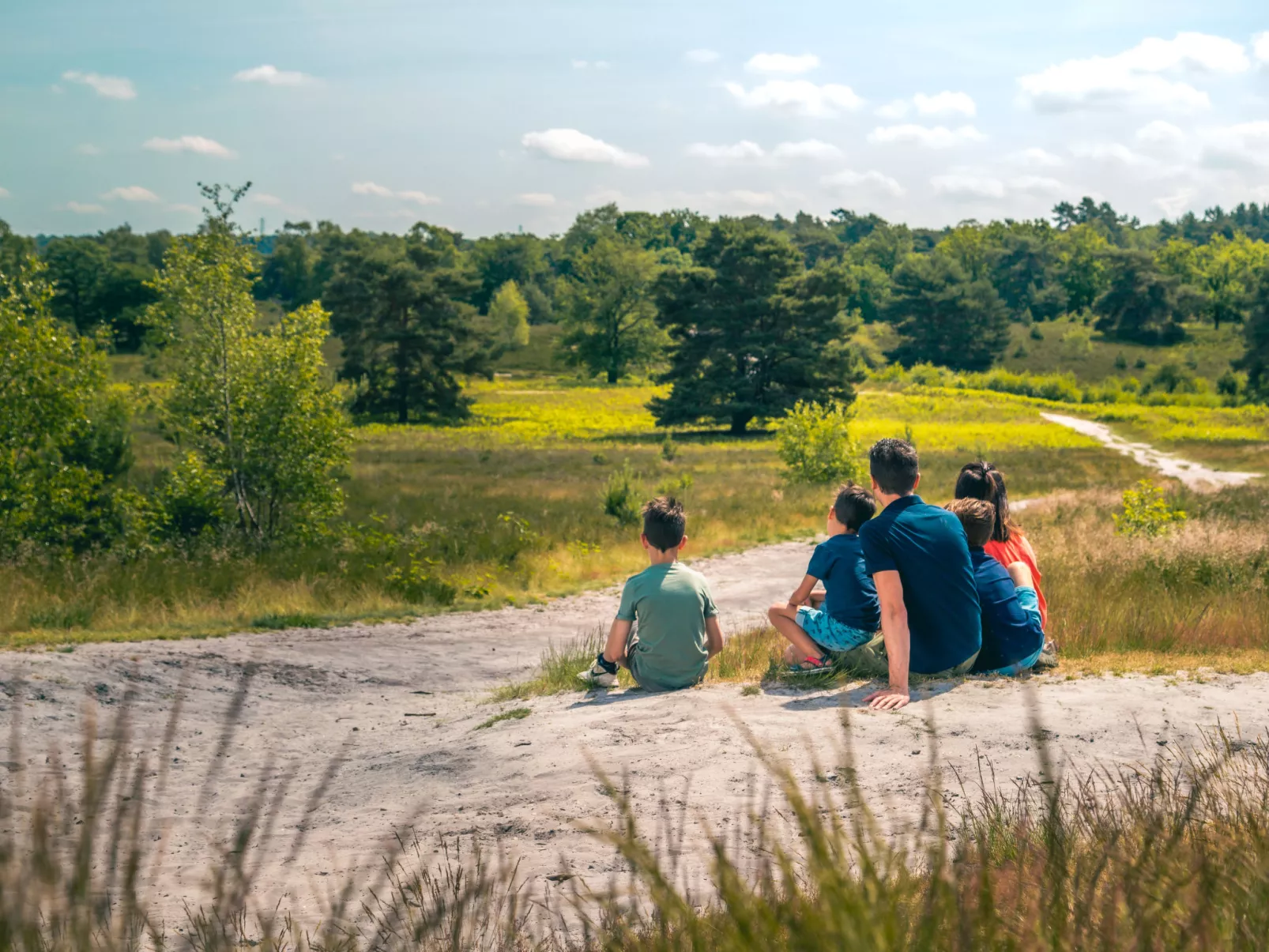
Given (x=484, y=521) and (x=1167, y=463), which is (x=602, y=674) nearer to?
(x=484, y=521)

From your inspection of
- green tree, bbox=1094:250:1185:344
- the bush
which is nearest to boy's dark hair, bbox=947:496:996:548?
the bush

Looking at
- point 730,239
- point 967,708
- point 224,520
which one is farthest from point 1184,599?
point 730,239

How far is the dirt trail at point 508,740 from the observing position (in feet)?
14.5

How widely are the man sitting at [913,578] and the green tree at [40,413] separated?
38.4 feet

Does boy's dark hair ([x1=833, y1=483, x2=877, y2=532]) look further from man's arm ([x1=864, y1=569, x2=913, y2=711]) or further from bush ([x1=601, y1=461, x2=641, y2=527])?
bush ([x1=601, y1=461, x2=641, y2=527])

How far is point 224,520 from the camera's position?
1525 cm

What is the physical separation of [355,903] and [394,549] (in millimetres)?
11492

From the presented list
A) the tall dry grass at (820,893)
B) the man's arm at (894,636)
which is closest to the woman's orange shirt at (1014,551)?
the man's arm at (894,636)

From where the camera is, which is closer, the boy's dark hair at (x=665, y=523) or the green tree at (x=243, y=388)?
the boy's dark hair at (x=665, y=523)

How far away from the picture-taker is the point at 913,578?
5863 mm

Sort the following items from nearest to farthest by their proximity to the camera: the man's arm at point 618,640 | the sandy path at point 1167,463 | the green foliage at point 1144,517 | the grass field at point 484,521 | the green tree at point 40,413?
the man's arm at point 618,640
the grass field at point 484,521
the green tree at point 40,413
the green foliage at point 1144,517
the sandy path at point 1167,463

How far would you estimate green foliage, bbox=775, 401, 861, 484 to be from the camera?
91.0ft

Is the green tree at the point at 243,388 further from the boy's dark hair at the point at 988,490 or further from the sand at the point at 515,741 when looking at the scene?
the boy's dark hair at the point at 988,490

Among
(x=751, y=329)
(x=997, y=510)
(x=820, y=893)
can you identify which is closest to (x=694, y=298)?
(x=751, y=329)
